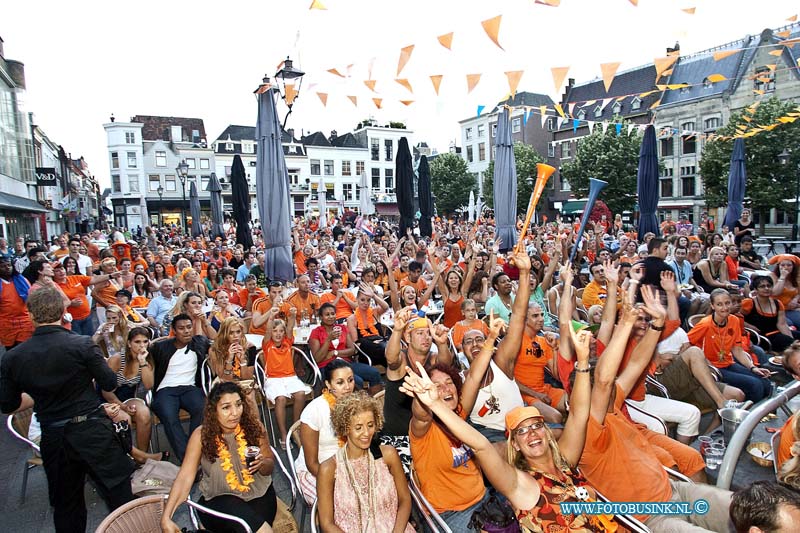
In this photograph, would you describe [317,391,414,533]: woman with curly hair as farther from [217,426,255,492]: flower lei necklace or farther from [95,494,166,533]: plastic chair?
[95,494,166,533]: plastic chair

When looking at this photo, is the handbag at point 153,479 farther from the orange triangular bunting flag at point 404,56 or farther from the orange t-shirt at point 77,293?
the orange triangular bunting flag at point 404,56

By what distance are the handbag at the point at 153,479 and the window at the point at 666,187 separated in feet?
140

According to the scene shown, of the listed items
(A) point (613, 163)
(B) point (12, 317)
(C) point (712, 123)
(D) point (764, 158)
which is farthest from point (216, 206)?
(C) point (712, 123)

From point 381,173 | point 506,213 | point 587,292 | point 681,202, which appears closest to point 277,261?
point 587,292

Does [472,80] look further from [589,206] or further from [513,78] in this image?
[589,206]

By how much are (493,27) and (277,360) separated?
423cm

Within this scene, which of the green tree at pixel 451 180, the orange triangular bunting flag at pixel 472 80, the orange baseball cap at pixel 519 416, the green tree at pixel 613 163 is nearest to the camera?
the orange baseball cap at pixel 519 416

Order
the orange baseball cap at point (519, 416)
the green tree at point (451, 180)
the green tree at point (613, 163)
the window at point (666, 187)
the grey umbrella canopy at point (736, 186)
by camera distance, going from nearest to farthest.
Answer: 1. the orange baseball cap at point (519, 416)
2. the grey umbrella canopy at point (736, 186)
3. the green tree at point (613, 163)
4. the window at point (666, 187)
5. the green tree at point (451, 180)

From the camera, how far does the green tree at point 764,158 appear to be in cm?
2511

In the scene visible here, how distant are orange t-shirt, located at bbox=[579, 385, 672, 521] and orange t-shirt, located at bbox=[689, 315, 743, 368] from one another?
2728 mm

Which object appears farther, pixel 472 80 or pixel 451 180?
pixel 451 180

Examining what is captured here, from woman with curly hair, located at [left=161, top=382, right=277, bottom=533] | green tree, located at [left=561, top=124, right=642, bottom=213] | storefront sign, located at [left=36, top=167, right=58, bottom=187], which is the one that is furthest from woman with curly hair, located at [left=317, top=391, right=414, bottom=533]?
storefront sign, located at [left=36, top=167, right=58, bottom=187]

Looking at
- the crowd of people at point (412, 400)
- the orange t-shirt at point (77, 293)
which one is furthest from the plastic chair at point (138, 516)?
the orange t-shirt at point (77, 293)

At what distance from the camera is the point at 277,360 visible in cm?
486
